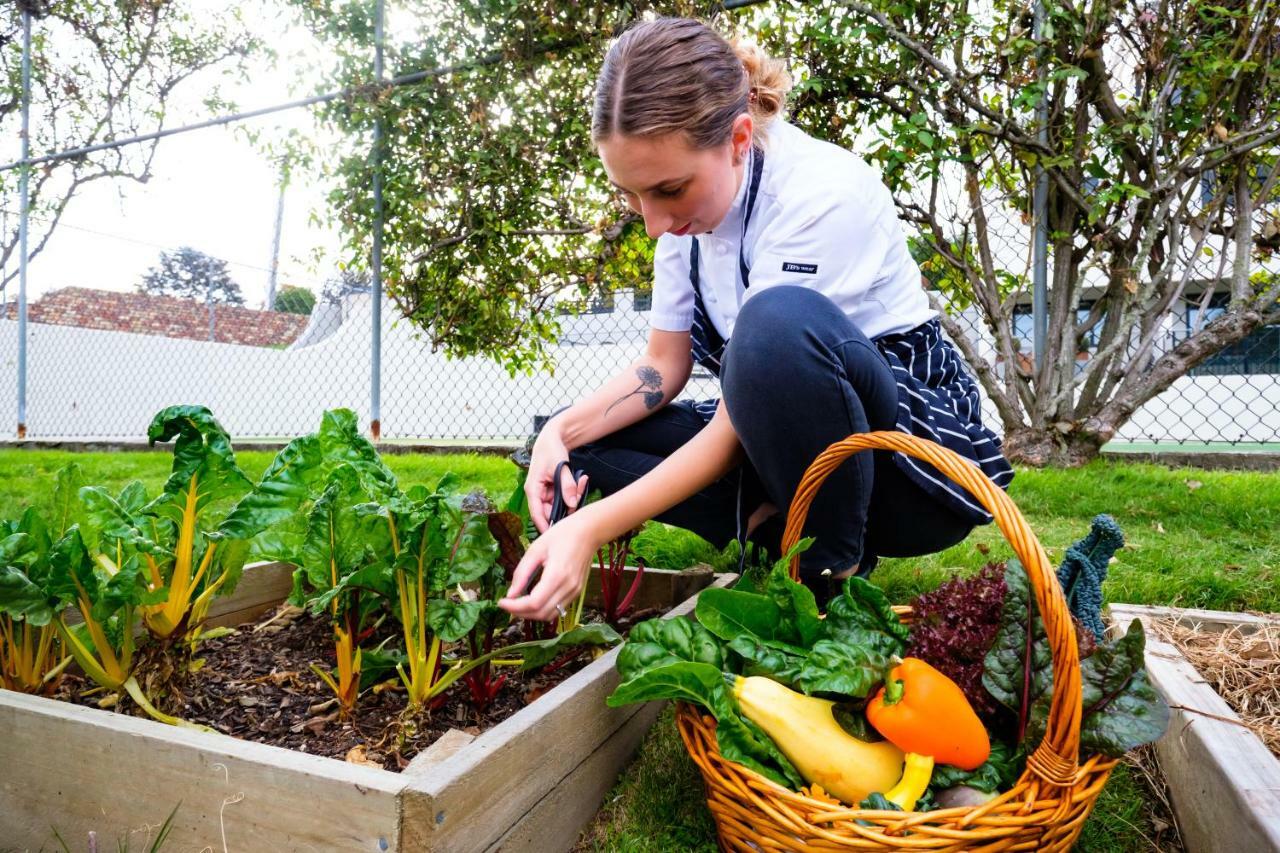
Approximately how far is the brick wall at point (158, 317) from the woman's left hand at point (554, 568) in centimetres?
1172

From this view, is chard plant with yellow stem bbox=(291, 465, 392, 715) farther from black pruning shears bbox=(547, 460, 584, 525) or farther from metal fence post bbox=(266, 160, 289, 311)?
metal fence post bbox=(266, 160, 289, 311)

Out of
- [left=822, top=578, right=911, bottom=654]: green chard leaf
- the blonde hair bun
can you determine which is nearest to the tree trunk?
the blonde hair bun

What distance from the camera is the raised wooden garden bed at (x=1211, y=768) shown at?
0.93 m

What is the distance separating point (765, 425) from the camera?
1427mm

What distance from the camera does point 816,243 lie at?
1.48m

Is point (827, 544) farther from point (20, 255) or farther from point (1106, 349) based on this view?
point (20, 255)

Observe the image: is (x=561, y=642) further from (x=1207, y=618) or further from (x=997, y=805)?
(x=1207, y=618)

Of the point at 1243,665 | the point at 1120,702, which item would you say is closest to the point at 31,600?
the point at 1120,702

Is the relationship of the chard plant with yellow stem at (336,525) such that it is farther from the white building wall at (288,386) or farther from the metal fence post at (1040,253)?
the white building wall at (288,386)

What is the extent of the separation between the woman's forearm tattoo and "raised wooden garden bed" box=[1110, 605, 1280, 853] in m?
1.03

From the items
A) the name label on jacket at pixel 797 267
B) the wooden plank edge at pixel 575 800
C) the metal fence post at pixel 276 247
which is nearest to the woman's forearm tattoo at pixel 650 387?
the name label on jacket at pixel 797 267

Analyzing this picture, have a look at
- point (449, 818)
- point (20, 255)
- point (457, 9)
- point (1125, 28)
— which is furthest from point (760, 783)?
point (20, 255)

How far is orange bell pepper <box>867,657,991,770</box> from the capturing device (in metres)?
1.00

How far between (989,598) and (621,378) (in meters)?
0.94
